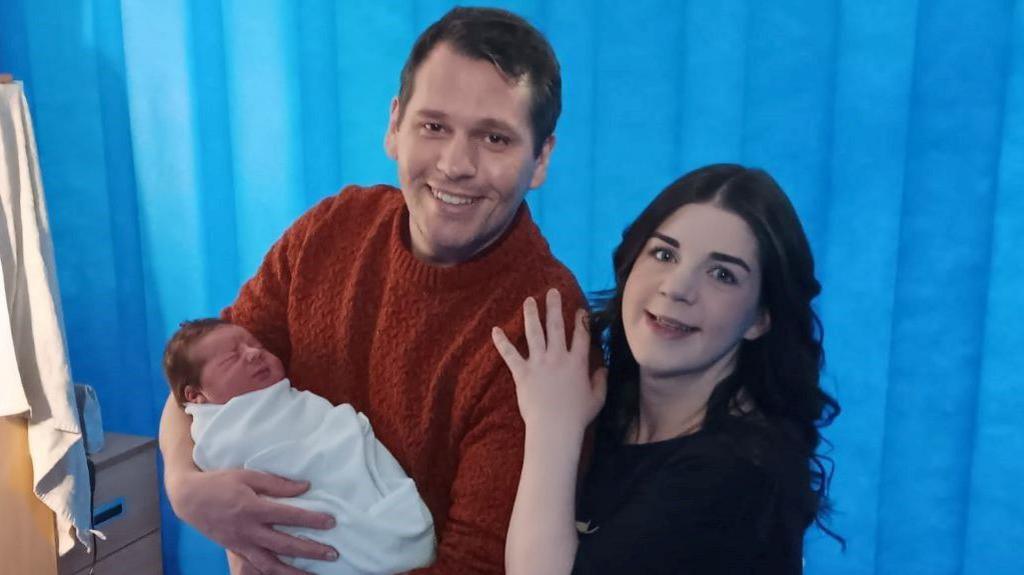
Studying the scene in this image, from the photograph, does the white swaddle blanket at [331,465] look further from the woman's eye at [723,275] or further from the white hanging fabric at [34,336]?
the white hanging fabric at [34,336]

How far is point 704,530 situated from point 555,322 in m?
0.31

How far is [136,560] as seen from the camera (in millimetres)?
2424

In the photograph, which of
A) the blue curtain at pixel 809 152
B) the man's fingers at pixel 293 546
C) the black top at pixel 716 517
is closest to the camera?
the black top at pixel 716 517

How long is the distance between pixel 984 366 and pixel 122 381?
85.8 inches

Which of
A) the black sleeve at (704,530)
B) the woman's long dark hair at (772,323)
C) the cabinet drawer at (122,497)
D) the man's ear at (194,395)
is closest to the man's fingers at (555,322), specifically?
the woman's long dark hair at (772,323)

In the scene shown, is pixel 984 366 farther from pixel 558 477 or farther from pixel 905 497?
pixel 558 477

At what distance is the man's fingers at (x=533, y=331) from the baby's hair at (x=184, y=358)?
536 mm

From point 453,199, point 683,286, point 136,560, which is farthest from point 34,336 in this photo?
point 683,286

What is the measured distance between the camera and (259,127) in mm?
2176

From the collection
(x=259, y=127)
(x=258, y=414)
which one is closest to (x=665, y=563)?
(x=258, y=414)

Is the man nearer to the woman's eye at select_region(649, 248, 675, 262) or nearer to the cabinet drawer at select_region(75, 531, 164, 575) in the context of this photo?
the woman's eye at select_region(649, 248, 675, 262)

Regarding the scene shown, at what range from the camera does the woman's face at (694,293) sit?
1.09 metres

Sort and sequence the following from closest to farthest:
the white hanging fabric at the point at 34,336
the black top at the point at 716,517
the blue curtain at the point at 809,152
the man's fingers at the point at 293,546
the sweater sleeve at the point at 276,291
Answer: the black top at the point at 716,517
the man's fingers at the point at 293,546
the sweater sleeve at the point at 276,291
the blue curtain at the point at 809,152
the white hanging fabric at the point at 34,336

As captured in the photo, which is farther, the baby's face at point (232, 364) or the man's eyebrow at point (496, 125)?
the baby's face at point (232, 364)
